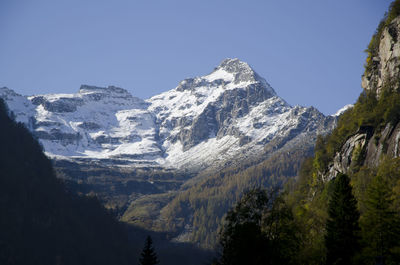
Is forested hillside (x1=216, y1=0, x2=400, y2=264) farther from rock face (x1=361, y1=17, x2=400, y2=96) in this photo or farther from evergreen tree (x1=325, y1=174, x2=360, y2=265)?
rock face (x1=361, y1=17, x2=400, y2=96)

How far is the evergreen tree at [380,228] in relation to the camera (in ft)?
179

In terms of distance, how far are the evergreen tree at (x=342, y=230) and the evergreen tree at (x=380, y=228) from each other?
4.87ft

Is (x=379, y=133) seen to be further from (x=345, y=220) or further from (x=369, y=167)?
(x=345, y=220)

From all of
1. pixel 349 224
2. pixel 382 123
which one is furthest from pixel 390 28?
pixel 349 224

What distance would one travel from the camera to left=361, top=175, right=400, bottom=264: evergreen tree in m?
54.7

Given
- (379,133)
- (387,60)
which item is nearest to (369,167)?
(379,133)

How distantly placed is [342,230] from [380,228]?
4.65 m

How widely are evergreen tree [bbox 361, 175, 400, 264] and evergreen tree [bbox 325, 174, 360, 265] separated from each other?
58.5 inches

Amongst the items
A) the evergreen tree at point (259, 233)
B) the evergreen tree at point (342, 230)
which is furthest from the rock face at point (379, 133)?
the evergreen tree at point (259, 233)

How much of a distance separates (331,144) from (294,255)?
72479 mm

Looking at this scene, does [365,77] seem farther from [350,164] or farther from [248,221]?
[248,221]

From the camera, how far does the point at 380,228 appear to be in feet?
183

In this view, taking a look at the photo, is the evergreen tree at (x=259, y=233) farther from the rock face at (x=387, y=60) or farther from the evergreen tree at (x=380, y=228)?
the rock face at (x=387, y=60)

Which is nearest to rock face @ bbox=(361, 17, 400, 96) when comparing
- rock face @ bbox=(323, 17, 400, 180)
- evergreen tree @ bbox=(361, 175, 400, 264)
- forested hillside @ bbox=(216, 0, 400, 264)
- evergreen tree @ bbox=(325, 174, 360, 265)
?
rock face @ bbox=(323, 17, 400, 180)
